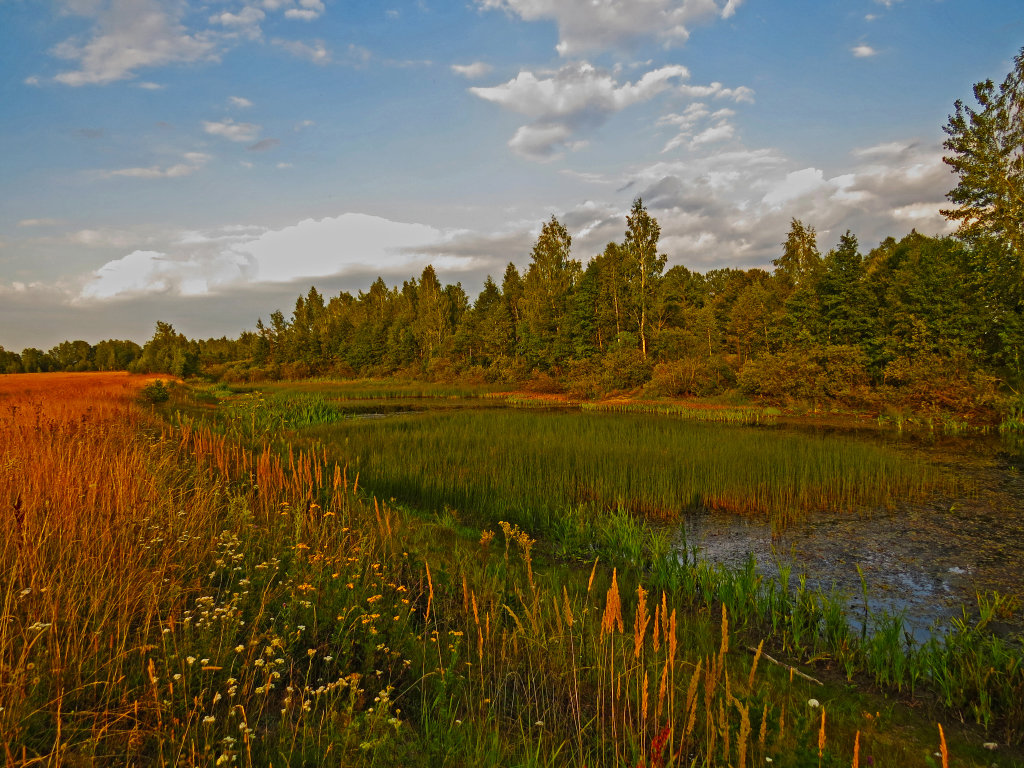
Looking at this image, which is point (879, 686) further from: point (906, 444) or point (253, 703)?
point (906, 444)

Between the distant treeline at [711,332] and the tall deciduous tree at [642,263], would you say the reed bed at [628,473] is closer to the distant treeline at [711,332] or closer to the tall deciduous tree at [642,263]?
the distant treeline at [711,332]

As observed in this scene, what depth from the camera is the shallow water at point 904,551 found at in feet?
21.4

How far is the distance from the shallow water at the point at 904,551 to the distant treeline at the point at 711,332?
20.8 m

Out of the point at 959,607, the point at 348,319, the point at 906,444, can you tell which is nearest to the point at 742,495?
the point at 959,607

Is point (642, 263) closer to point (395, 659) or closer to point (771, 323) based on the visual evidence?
point (771, 323)

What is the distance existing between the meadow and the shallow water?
2.46ft

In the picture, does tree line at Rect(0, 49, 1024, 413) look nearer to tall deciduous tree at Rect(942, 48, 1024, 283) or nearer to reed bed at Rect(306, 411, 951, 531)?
tall deciduous tree at Rect(942, 48, 1024, 283)

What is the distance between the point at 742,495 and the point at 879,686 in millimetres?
6819

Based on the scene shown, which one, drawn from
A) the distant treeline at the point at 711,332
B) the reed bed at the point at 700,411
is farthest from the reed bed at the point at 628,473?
the distant treeline at the point at 711,332

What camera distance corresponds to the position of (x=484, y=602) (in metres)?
5.36

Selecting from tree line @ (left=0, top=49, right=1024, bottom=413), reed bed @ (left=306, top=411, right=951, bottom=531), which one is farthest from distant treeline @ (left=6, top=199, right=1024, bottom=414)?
reed bed @ (left=306, top=411, right=951, bottom=531)

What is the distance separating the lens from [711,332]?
41.6 meters

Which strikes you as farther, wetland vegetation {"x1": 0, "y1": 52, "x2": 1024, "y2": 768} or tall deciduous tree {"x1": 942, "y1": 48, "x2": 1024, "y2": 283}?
tall deciduous tree {"x1": 942, "y1": 48, "x2": 1024, "y2": 283}

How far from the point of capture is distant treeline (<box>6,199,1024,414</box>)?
27.2 m
